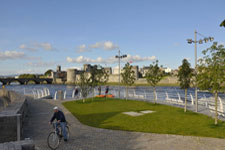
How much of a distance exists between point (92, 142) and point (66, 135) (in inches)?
51.0

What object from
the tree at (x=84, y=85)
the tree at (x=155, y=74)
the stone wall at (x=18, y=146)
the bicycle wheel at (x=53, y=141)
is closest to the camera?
the stone wall at (x=18, y=146)

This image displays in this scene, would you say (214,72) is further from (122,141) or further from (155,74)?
(155,74)

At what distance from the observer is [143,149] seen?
8.06m

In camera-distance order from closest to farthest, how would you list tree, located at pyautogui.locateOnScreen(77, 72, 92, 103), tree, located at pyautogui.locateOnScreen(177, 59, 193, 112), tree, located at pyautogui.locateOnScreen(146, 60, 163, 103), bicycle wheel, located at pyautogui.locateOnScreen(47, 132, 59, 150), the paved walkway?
bicycle wheel, located at pyautogui.locateOnScreen(47, 132, 59, 150) < the paved walkway < tree, located at pyautogui.locateOnScreen(177, 59, 193, 112) < tree, located at pyautogui.locateOnScreen(146, 60, 163, 103) < tree, located at pyautogui.locateOnScreen(77, 72, 92, 103)

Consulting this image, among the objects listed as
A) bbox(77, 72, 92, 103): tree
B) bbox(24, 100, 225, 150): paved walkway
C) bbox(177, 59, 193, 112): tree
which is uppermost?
bbox(177, 59, 193, 112): tree

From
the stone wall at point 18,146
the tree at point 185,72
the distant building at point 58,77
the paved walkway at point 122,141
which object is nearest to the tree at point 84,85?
the tree at point 185,72

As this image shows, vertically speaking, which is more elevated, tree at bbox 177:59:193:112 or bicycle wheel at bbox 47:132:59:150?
tree at bbox 177:59:193:112

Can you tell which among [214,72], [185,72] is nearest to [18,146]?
[214,72]

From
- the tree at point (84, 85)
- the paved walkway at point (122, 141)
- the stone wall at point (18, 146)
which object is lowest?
the paved walkway at point (122, 141)

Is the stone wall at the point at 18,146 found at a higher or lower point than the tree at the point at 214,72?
lower

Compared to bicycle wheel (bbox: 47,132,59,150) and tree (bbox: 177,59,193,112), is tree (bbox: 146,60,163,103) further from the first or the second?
bicycle wheel (bbox: 47,132,59,150)

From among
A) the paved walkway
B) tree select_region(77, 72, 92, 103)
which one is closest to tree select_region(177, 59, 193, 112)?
the paved walkway

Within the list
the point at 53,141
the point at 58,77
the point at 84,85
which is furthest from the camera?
the point at 58,77

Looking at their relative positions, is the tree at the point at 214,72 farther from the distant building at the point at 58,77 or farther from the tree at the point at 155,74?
the distant building at the point at 58,77
